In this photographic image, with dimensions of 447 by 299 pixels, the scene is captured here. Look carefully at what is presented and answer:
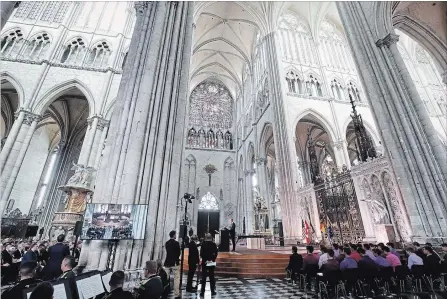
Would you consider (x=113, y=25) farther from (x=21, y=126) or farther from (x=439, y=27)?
(x=439, y=27)

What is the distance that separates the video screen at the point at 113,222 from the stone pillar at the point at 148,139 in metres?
0.59

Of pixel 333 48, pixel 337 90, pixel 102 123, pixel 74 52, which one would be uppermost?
A: pixel 333 48

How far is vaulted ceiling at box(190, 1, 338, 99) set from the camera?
18.4 m

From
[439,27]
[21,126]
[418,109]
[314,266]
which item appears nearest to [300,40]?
[439,27]

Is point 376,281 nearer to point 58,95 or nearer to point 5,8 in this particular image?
point 5,8

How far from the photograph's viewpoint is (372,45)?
8.62 metres

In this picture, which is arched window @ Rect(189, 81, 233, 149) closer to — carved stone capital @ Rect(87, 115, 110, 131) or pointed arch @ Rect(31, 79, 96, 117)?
carved stone capital @ Rect(87, 115, 110, 131)

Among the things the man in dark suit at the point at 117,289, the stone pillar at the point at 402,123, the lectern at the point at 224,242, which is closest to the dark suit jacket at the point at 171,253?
the man in dark suit at the point at 117,289

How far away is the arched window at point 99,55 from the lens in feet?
50.3

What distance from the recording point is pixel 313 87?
55.6ft

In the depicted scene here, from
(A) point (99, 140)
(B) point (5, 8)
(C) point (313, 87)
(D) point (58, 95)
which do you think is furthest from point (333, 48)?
(B) point (5, 8)

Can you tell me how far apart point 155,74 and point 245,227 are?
50.9ft

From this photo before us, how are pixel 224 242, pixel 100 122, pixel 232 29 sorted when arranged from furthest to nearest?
pixel 232 29
pixel 100 122
pixel 224 242

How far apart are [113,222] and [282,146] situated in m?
11.1
